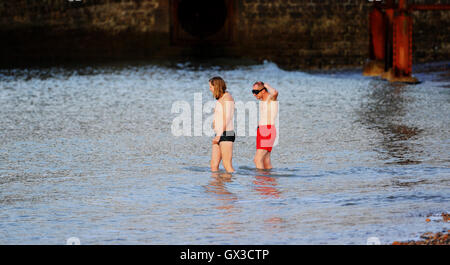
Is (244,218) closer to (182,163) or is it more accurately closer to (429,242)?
(429,242)

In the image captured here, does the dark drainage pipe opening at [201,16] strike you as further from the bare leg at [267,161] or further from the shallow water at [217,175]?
the bare leg at [267,161]

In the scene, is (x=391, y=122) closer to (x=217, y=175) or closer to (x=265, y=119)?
(x=265, y=119)

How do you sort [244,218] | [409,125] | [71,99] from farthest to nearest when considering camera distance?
[71,99] < [409,125] < [244,218]

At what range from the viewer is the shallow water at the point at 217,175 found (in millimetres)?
5746

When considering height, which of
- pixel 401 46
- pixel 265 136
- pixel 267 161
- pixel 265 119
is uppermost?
pixel 401 46

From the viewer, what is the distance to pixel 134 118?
1223cm

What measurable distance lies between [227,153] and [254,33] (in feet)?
56.6

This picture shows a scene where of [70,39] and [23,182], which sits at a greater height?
[70,39]

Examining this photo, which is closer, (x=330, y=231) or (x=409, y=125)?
(x=330, y=231)

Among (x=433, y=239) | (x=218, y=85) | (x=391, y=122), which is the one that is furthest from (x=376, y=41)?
(x=433, y=239)

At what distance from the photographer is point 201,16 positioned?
25.5 metres

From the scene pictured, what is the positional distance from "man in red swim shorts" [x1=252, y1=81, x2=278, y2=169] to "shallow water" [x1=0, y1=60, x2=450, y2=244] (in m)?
0.20
